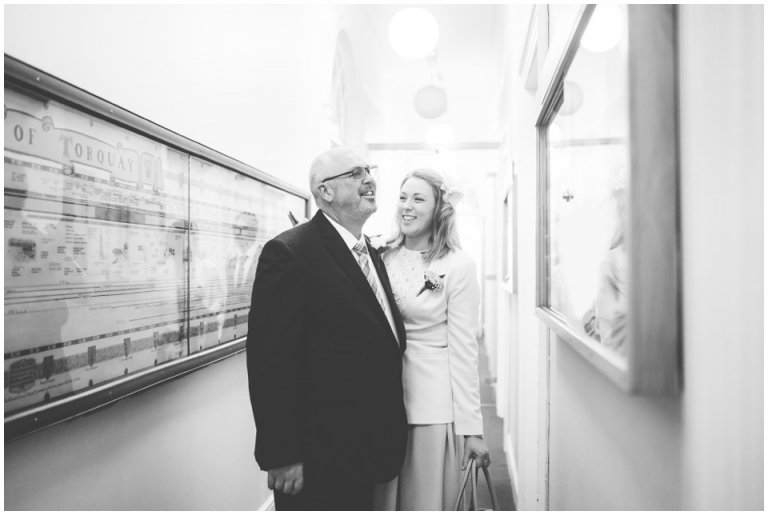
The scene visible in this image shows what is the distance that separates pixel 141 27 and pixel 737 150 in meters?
1.57

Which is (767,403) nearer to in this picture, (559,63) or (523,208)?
(559,63)

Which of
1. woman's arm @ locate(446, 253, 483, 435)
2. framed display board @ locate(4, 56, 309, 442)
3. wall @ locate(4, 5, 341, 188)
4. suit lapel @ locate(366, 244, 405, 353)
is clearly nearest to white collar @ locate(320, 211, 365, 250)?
suit lapel @ locate(366, 244, 405, 353)

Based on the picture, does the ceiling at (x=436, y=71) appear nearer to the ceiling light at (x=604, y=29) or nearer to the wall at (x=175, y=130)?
the wall at (x=175, y=130)

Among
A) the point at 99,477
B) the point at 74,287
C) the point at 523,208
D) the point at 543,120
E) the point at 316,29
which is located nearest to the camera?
the point at 74,287

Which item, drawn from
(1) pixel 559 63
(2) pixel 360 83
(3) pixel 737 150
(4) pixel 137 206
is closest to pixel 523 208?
(1) pixel 559 63

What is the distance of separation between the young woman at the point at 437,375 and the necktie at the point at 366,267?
0.57ft

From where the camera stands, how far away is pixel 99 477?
1266 millimetres

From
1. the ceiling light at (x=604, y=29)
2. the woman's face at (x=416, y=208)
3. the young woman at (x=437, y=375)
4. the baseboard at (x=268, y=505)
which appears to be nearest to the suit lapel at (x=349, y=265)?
the young woman at (x=437, y=375)

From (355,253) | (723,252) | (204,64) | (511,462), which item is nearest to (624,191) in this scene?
(723,252)

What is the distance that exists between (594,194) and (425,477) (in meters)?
1.17

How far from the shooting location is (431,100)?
531 cm

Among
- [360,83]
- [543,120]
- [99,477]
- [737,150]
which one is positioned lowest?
[99,477]

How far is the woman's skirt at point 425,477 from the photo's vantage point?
1.60 meters

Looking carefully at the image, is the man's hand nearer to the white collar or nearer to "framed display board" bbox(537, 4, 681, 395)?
the white collar
